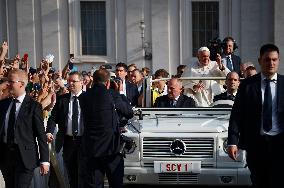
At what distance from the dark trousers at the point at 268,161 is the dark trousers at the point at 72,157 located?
2710 millimetres

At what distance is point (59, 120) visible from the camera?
9.04 metres

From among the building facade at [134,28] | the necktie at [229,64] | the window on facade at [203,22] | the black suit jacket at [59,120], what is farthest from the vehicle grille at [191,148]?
the window on facade at [203,22]

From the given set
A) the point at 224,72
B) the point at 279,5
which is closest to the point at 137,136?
the point at 224,72

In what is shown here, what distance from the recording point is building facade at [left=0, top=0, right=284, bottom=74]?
79.9 feet

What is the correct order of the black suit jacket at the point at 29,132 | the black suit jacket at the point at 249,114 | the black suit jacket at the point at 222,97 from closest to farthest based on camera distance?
the black suit jacket at the point at 249,114
the black suit jacket at the point at 29,132
the black suit jacket at the point at 222,97

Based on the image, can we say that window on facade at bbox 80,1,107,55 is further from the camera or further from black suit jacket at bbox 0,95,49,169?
black suit jacket at bbox 0,95,49,169

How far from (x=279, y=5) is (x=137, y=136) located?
611 inches

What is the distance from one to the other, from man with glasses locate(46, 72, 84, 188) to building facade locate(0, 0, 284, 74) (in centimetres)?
1567

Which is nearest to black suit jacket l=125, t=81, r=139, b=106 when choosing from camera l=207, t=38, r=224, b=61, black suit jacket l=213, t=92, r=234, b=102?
black suit jacket l=213, t=92, r=234, b=102

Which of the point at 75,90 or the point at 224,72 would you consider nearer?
the point at 75,90

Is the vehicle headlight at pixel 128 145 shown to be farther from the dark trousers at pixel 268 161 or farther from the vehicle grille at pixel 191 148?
the dark trousers at pixel 268 161

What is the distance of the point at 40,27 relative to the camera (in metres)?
25.7

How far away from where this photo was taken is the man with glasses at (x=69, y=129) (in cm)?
891

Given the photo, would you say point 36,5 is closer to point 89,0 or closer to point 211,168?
point 89,0
